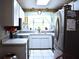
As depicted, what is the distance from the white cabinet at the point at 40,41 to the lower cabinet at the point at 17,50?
4210mm

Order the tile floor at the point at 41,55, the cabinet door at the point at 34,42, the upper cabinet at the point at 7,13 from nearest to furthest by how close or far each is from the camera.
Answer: the upper cabinet at the point at 7,13 < the tile floor at the point at 41,55 < the cabinet door at the point at 34,42

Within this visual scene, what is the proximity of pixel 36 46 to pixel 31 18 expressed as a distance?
5.98ft

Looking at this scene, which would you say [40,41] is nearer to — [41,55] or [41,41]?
[41,41]

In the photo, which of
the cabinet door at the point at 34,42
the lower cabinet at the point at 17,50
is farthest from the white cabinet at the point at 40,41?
the lower cabinet at the point at 17,50

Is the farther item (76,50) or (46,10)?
(46,10)

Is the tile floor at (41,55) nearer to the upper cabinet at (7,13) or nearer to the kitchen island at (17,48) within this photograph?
the kitchen island at (17,48)

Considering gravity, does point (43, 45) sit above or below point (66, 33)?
below

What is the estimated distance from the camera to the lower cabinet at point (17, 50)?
12.6 ft

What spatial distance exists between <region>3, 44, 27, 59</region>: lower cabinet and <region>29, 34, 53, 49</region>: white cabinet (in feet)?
13.8

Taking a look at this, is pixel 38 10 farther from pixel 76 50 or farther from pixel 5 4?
pixel 76 50

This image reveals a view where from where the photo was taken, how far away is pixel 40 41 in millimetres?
8133

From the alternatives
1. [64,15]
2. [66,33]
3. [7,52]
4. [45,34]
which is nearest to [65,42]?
[66,33]

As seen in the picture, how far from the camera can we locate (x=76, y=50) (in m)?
3.33

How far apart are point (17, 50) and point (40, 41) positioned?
4302 millimetres
